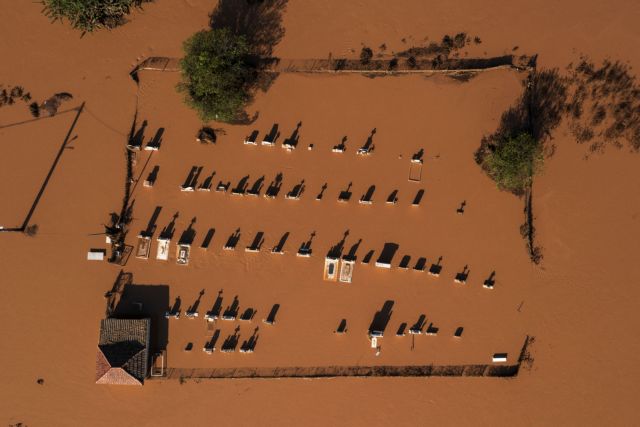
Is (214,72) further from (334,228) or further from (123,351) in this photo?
(123,351)

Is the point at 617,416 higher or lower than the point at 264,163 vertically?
lower

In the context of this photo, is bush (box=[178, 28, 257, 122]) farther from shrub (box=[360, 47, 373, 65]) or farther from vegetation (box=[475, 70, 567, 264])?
vegetation (box=[475, 70, 567, 264])

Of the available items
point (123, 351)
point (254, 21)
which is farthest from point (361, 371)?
point (254, 21)

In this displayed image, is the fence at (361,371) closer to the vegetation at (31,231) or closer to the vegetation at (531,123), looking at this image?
the vegetation at (531,123)

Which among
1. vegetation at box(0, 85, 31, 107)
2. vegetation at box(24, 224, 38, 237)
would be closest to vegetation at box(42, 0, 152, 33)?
vegetation at box(0, 85, 31, 107)

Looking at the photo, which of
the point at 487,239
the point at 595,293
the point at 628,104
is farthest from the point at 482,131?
the point at 595,293

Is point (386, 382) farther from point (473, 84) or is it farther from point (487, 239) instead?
point (473, 84)

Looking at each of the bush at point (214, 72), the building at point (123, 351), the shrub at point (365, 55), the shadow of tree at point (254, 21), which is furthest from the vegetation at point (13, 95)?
the shrub at point (365, 55)
